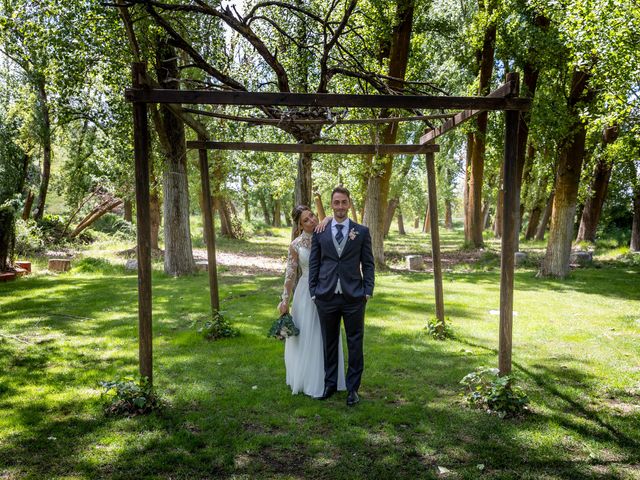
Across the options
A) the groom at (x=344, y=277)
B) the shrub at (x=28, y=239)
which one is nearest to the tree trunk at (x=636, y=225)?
the groom at (x=344, y=277)

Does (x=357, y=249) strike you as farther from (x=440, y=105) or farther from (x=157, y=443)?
(x=157, y=443)

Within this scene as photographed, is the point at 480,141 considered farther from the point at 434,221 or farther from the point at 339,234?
the point at 339,234

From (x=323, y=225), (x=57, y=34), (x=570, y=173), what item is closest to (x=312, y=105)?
(x=323, y=225)

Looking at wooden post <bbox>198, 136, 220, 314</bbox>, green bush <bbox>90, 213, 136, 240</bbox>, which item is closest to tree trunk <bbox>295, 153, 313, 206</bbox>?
wooden post <bbox>198, 136, 220, 314</bbox>

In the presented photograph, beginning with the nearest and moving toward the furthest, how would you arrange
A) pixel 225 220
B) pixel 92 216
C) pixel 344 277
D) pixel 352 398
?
1. pixel 344 277
2. pixel 352 398
3. pixel 92 216
4. pixel 225 220

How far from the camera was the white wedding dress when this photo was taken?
567 centimetres

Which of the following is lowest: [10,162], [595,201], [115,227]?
[115,227]

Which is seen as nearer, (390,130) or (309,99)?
(309,99)

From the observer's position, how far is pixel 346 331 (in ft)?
17.7

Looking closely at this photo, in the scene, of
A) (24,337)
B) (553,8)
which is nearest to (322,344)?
(24,337)

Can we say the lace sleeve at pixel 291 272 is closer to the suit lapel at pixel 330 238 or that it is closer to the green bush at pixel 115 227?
the suit lapel at pixel 330 238

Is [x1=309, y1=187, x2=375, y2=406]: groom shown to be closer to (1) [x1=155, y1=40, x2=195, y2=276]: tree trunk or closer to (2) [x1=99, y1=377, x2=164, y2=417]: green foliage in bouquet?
(2) [x1=99, y1=377, x2=164, y2=417]: green foliage in bouquet

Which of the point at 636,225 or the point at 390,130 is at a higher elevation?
the point at 390,130

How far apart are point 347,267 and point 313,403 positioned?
151cm
